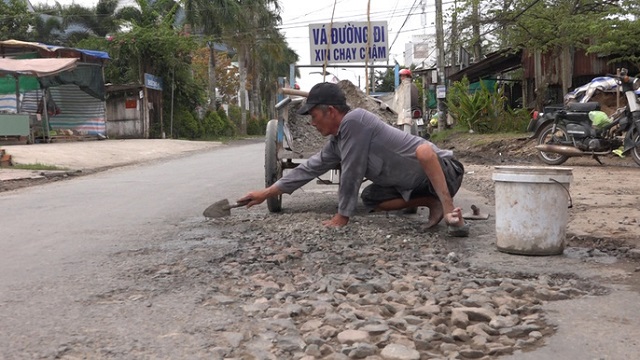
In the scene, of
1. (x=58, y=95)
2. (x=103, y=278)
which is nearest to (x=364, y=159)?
(x=103, y=278)

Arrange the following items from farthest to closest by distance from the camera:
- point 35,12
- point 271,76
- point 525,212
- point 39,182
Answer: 1. point 271,76
2. point 35,12
3. point 39,182
4. point 525,212

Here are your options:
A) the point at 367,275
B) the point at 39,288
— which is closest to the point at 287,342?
the point at 367,275

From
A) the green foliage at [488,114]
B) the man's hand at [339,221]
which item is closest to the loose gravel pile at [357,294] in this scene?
the man's hand at [339,221]

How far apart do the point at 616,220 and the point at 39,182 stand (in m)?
9.34

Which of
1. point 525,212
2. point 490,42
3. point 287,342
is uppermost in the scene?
point 490,42

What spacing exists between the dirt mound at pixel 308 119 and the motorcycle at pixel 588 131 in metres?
4.77

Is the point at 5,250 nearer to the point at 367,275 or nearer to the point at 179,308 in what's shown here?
the point at 179,308

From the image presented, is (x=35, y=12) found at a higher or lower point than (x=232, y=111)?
higher

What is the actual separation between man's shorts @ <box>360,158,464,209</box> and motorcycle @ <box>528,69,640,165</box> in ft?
19.8

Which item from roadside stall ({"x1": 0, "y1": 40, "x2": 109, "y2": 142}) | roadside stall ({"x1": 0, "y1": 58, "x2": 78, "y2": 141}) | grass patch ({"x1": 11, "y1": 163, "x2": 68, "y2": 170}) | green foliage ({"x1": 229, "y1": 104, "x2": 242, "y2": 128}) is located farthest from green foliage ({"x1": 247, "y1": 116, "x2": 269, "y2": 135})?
grass patch ({"x1": 11, "y1": 163, "x2": 68, "y2": 170})

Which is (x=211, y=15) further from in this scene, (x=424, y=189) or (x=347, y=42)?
(x=424, y=189)

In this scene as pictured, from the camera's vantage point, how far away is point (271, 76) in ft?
198

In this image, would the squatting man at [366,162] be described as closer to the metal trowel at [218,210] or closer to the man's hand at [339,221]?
the man's hand at [339,221]

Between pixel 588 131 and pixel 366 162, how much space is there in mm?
7387
